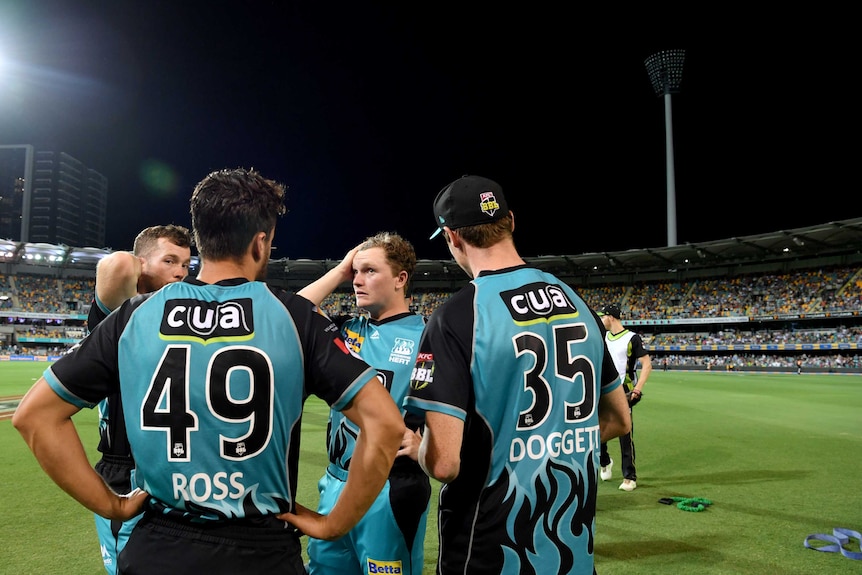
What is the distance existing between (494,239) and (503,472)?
0.94 m

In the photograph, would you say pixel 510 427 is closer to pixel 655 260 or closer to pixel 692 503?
pixel 692 503

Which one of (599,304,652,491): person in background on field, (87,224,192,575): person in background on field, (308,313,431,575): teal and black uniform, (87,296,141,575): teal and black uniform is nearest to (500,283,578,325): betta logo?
(308,313,431,575): teal and black uniform

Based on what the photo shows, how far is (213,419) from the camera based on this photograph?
1.78 meters

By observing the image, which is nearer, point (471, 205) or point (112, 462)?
point (471, 205)

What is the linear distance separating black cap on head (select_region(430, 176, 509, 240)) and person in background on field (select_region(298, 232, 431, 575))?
1028mm

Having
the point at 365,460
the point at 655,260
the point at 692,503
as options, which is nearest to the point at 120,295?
the point at 365,460

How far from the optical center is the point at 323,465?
874 centimetres

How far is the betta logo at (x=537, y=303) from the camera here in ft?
7.06

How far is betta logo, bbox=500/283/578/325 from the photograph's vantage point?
2150 millimetres

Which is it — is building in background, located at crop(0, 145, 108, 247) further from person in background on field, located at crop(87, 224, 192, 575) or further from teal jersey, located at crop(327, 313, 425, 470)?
teal jersey, located at crop(327, 313, 425, 470)

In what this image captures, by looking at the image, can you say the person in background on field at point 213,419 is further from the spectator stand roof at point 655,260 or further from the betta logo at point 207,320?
the spectator stand roof at point 655,260

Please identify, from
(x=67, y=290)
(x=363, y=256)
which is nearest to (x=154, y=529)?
(x=363, y=256)

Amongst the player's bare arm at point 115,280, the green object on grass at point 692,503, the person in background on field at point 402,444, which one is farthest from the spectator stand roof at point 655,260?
the player's bare arm at point 115,280

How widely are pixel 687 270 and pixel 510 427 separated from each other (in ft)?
197
